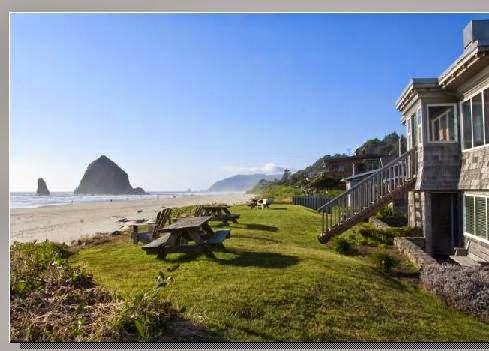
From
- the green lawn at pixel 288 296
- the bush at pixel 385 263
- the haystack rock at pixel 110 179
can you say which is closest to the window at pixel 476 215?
the bush at pixel 385 263

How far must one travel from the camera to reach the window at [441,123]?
451 inches

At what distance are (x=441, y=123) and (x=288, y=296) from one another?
23.7ft

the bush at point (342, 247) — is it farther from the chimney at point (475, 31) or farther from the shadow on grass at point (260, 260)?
the chimney at point (475, 31)

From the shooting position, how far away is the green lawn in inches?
253

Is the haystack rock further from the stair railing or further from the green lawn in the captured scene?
the green lawn

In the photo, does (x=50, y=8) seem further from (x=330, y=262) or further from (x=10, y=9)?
(x=330, y=262)

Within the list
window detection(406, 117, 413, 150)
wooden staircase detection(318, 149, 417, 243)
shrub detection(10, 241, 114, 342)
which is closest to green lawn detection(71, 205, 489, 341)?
shrub detection(10, 241, 114, 342)

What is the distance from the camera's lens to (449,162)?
11406 millimetres

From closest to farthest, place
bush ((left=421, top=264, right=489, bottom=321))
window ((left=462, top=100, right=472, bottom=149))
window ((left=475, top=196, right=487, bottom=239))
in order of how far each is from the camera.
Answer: bush ((left=421, top=264, right=489, bottom=321)), window ((left=475, top=196, right=487, bottom=239)), window ((left=462, top=100, right=472, bottom=149))

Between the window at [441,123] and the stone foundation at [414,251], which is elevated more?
the window at [441,123]

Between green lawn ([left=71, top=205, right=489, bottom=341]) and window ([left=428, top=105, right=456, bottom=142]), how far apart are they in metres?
3.88

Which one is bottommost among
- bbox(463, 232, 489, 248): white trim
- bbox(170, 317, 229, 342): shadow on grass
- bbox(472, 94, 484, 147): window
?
bbox(170, 317, 229, 342): shadow on grass

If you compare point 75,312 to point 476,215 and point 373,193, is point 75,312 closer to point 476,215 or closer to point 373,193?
point 373,193

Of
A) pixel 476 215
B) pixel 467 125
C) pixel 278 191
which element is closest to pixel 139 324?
pixel 476 215
